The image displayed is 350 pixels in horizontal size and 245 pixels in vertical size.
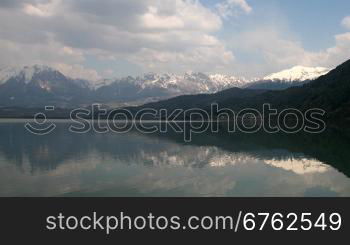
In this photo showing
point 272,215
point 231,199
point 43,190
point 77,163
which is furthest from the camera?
point 77,163

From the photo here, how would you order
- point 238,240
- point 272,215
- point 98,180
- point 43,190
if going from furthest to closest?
point 98,180 < point 43,190 < point 272,215 < point 238,240

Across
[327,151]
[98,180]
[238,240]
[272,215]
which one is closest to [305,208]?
[272,215]

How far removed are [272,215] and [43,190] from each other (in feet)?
84.7

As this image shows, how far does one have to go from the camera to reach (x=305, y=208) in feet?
116

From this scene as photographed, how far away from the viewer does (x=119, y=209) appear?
35156mm

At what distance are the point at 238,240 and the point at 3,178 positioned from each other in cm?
3687

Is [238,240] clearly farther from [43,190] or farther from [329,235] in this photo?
[43,190]

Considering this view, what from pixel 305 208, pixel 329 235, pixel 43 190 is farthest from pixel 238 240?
pixel 43 190

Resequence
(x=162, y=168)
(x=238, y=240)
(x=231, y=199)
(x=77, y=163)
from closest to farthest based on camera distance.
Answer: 1. (x=238, y=240)
2. (x=231, y=199)
3. (x=162, y=168)
4. (x=77, y=163)

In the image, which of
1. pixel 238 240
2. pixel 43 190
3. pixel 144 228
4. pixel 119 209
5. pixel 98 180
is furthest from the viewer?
pixel 98 180

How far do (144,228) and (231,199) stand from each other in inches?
530

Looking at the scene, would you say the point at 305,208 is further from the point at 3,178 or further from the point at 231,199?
the point at 3,178

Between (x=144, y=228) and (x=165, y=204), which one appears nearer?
(x=144, y=228)

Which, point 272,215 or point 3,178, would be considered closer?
point 272,215
